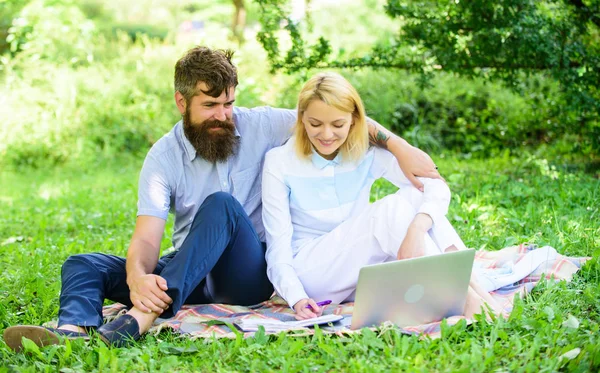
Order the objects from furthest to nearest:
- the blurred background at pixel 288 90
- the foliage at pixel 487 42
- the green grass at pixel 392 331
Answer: the blurred background at pixel 288 90 < the foliage at pixel 487 42 < the green grass at pixel 392 331

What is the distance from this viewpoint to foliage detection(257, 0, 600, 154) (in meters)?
5.61

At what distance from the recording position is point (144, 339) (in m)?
3.09

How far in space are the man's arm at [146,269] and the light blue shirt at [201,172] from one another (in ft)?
0.23

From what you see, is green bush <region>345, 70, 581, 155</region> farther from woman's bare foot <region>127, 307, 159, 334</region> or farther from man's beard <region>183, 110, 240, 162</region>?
woman's bare foot <region>127, 307, 159, 334</region>

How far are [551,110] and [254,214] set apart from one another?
4058mm

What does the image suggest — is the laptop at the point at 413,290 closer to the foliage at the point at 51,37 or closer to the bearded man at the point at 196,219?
the bearded man at the point at 196,219

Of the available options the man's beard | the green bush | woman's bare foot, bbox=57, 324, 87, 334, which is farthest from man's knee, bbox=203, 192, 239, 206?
the green bush

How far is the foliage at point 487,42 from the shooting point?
18.4 ft

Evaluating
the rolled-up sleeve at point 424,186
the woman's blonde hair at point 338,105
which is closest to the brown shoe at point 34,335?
the woman's blonde hair at point 338,105

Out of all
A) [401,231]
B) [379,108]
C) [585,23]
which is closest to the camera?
[401,231]

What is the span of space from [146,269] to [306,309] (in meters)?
0.74

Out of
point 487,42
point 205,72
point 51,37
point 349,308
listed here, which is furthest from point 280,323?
point 51,37

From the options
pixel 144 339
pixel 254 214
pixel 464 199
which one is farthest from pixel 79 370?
pixel 464 199

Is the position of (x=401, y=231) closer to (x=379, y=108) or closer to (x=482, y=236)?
(x=482, y=236)
